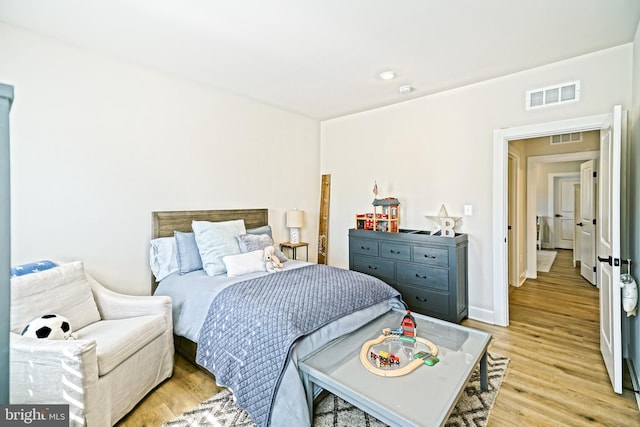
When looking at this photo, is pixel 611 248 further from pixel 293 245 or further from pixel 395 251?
pixel 293 245

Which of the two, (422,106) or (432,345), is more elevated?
(422,106)

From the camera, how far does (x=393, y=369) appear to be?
1.72 m

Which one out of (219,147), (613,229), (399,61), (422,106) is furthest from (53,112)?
(613,229)

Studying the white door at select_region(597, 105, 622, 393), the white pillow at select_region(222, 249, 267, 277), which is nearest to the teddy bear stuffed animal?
the white pillow at select_region(222, 249, 267, 277)

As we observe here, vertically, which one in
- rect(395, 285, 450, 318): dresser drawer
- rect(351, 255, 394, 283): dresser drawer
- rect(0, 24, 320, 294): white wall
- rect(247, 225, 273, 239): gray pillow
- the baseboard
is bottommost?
the baseboard

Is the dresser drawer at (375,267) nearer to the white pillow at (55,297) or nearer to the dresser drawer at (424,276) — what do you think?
the dresser drawer at (424,276)

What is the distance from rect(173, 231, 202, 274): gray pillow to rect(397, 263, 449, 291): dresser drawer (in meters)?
2.18

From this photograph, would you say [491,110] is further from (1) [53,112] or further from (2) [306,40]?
(1) [53,112]

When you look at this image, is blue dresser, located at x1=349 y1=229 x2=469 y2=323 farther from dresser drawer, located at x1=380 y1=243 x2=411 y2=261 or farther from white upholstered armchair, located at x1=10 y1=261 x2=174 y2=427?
white upholstered armchair, located at x1=10 y1=261 x2=174 y2=427

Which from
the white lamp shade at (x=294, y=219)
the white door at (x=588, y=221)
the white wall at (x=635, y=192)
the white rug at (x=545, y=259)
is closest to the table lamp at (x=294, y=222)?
the white lamp shade at (x=294, y=219)

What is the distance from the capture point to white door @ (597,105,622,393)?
2068 millimetres

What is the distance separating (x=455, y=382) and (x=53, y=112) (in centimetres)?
337

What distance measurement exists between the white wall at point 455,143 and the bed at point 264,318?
1.51 m

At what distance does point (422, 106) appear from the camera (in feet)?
12.3
